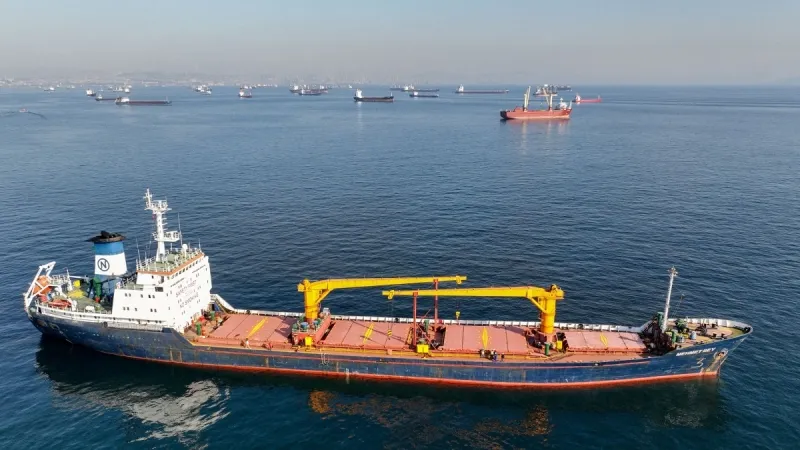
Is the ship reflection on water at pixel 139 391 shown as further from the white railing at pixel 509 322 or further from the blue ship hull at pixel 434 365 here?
the white railing at pixel 509 322

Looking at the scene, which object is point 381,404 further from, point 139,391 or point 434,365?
point 139,391

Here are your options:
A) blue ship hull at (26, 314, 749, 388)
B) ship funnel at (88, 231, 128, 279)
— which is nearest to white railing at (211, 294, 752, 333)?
blue ship hull at (26, 314, 749, 388)

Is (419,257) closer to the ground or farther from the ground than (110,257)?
closer to the ground

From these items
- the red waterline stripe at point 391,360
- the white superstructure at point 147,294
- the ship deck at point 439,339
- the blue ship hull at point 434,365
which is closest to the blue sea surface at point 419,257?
the blue ship hull at point 434,365

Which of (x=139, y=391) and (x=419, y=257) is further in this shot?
(x=419, y=257)

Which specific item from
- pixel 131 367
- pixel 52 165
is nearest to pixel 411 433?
pixel 131 367

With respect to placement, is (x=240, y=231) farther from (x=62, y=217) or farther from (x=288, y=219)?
(x=62, y=217)

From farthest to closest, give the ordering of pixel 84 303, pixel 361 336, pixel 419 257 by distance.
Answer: pixel 419 257
pixel 84 303
pixel 361 336

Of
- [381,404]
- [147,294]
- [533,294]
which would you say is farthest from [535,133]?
[147,294]
